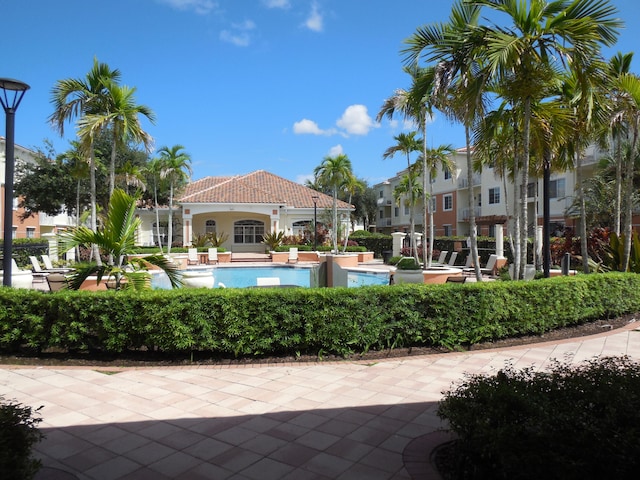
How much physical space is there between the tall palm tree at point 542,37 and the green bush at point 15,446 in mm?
8087

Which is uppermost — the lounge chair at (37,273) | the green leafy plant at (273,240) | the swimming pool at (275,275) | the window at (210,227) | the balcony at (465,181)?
the balcony at (465,181)

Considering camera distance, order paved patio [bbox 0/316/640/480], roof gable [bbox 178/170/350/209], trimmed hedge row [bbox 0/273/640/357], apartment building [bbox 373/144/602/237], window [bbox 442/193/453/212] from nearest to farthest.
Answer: paved patio [bbox 0/316/640/480]
trimmed hedge row [bbox 0/273/640/357]
apartment building [bbox 373/144/602/237]
roof gable [bbox 178/170/350/209]
window [bbox 442/193/453/212]

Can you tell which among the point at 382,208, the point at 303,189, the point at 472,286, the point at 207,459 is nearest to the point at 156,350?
the point at 207,459

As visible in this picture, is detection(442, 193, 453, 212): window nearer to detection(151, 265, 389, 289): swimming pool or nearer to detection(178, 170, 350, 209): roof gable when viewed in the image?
detection(178, 170, 350, 209): roof gable

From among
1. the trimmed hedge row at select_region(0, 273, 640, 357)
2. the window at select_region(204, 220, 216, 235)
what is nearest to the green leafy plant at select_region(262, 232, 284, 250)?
the window at select_region(204, 220, 216, 235)

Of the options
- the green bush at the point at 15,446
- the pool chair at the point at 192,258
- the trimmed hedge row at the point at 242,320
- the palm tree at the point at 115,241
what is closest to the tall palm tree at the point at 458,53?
the trimmed hedge row at the point at 242,320

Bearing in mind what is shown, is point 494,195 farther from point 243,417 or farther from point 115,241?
point 243,417

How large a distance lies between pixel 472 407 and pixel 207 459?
2.19 metres

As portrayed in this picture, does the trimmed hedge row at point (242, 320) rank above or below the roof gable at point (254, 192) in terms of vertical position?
below

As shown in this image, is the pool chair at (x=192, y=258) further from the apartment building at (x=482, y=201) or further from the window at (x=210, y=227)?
the apartment building at (x=482, y=201)

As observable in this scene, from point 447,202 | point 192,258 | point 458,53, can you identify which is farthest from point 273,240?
point 458,53

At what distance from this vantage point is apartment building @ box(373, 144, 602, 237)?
29938mm

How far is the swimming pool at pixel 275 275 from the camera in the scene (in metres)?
19.6

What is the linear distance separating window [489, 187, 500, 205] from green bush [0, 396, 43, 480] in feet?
123
